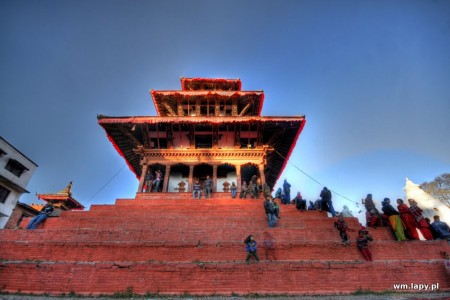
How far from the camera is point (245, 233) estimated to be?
816 centimetres

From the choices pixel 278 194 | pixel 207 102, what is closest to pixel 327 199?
pixel 278 194

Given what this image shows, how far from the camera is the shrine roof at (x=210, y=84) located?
20.3m

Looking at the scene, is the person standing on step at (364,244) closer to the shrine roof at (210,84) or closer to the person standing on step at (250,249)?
the person standing on step at (250,249)

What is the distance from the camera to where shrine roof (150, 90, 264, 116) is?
17.7 m

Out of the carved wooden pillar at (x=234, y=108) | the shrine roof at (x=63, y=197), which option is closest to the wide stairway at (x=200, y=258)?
the carved wooden pillar at (x=234, y=108)

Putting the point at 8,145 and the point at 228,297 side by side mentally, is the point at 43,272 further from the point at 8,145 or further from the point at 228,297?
the point at 8,145

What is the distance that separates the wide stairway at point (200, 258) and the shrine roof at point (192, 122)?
22.9 feet

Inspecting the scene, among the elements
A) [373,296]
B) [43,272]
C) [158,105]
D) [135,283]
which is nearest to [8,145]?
[158,105]

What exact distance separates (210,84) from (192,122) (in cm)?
645

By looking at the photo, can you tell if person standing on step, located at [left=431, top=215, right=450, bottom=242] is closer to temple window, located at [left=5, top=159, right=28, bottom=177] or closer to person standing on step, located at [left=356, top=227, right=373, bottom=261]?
person standing on step, located at [left=356, top=227, right=373, bottom=261]

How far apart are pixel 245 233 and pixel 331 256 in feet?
8.74

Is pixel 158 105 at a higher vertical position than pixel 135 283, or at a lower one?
higher

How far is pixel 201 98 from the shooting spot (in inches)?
725

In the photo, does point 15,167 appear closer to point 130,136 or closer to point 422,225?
point 130,136
